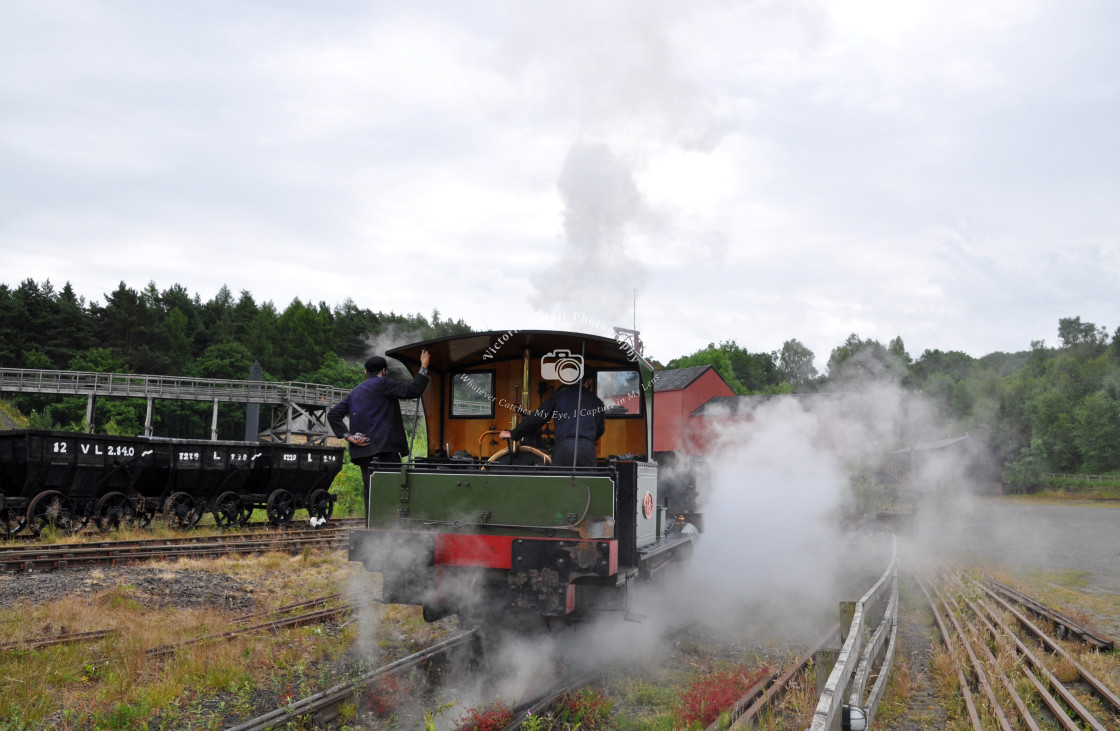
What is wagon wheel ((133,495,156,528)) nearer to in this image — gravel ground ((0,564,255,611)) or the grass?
gravel ground ((0,564,255,611))

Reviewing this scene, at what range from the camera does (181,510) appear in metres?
15.1

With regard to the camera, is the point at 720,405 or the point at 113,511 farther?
the point at 720,405

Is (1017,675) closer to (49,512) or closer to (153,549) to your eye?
(153,549)

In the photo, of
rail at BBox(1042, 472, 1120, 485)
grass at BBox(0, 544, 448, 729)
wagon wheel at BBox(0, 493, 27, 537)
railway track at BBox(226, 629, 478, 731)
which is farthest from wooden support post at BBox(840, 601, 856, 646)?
rail at BBox(1042, 472, 1120, 485)

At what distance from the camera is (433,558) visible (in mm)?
5625

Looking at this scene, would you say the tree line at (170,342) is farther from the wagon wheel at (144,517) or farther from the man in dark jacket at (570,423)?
the man in dark jacket at (570,423)

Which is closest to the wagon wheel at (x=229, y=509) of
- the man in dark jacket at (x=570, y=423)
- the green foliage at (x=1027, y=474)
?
the man in dark jacket at (x=570, y=423)

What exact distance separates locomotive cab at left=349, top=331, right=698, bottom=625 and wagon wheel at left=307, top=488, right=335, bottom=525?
1172 centimetres

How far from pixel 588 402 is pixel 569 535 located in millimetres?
1403

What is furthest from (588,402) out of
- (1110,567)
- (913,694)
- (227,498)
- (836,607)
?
(1110,567)

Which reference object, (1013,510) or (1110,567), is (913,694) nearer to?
(1110,567)

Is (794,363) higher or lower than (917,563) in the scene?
higher

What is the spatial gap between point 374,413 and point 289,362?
68.1 meters

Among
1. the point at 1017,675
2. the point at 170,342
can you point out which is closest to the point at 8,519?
the point at 1017,675
